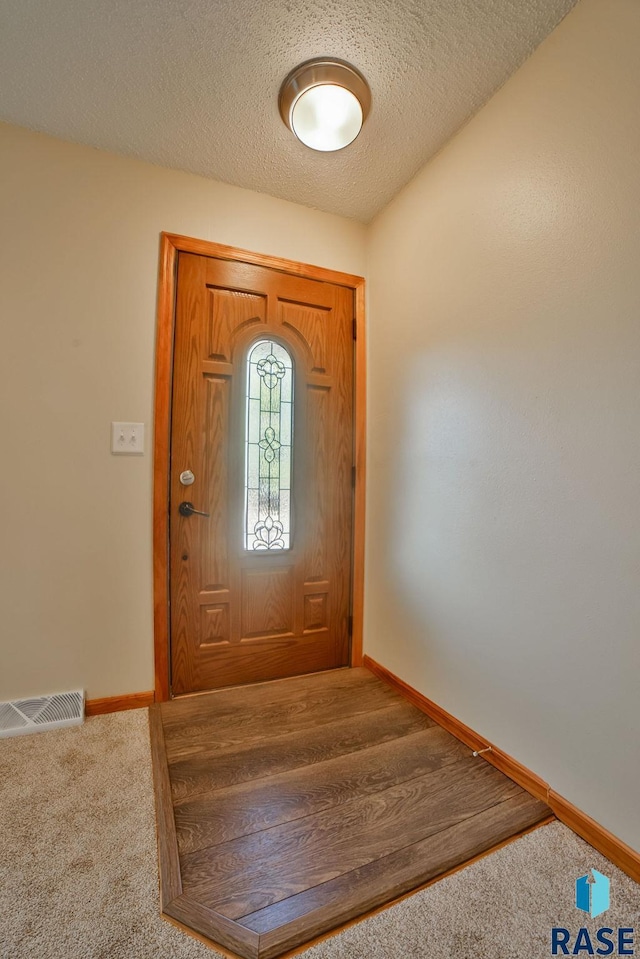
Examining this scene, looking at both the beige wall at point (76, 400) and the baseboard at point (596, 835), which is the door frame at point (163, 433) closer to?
the beige wall at point (76, 400)

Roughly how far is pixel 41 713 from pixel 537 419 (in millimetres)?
2358

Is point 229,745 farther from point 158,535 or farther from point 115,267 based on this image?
point 115,267

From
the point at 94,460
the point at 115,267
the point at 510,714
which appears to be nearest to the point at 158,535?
the point at 94,460

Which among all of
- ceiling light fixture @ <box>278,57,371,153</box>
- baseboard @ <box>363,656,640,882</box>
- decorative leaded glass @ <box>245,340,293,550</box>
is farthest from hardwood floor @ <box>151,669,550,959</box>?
ceiling light fixture @ <box>278,57,371,153</box>

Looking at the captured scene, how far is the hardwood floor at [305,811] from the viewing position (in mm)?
1059

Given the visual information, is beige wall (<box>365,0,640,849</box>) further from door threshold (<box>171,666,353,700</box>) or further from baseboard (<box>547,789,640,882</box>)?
door threshold (<box>171,666,353,700</box>)

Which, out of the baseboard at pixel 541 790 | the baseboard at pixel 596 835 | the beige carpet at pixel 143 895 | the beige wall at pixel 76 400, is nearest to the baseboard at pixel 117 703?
the beige wall at pixel 76 400

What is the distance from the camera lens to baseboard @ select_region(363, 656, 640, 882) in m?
1.17

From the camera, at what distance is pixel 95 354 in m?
1.94

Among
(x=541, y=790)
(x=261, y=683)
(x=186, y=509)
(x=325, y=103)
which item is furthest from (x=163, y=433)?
(x=541, y=790)

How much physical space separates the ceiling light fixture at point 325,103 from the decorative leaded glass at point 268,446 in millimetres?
904

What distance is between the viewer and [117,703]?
6.42 ft

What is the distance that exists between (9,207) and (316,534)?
207cm

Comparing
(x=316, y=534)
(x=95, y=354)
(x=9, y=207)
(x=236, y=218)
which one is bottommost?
(x=316, y=534)
